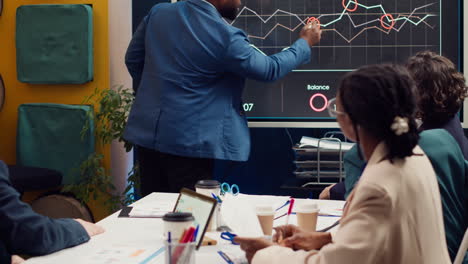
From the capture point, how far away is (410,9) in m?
3.52

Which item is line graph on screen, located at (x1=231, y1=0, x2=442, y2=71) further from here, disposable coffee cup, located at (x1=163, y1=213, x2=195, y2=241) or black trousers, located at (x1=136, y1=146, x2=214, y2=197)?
disposable coffee cup, located at (x1=163, y1=213, x2=195, y2=241)

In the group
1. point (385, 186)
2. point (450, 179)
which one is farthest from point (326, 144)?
point (385, 186)

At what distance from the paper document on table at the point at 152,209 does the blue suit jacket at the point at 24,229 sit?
0.46 meters

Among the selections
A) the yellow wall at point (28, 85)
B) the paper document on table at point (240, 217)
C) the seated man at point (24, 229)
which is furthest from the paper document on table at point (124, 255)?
the yellow wall at point (28, 85)

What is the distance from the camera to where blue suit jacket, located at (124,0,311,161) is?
2.89m

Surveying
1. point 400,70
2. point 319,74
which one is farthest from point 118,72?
point 400,70

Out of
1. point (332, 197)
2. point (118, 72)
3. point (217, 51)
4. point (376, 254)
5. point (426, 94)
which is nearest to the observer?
point (376, 254)

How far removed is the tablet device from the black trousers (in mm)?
1020

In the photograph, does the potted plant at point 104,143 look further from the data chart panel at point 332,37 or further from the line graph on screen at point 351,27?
the line graph on screen at point 351,27

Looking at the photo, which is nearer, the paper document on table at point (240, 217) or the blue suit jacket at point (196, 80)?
the paper document on table at point (240, 217)

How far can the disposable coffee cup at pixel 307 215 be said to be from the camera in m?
1.88

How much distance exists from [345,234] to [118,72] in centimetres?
313

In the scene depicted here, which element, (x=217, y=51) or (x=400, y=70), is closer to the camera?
(x=400, y=70)

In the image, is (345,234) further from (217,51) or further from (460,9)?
(460,9)
